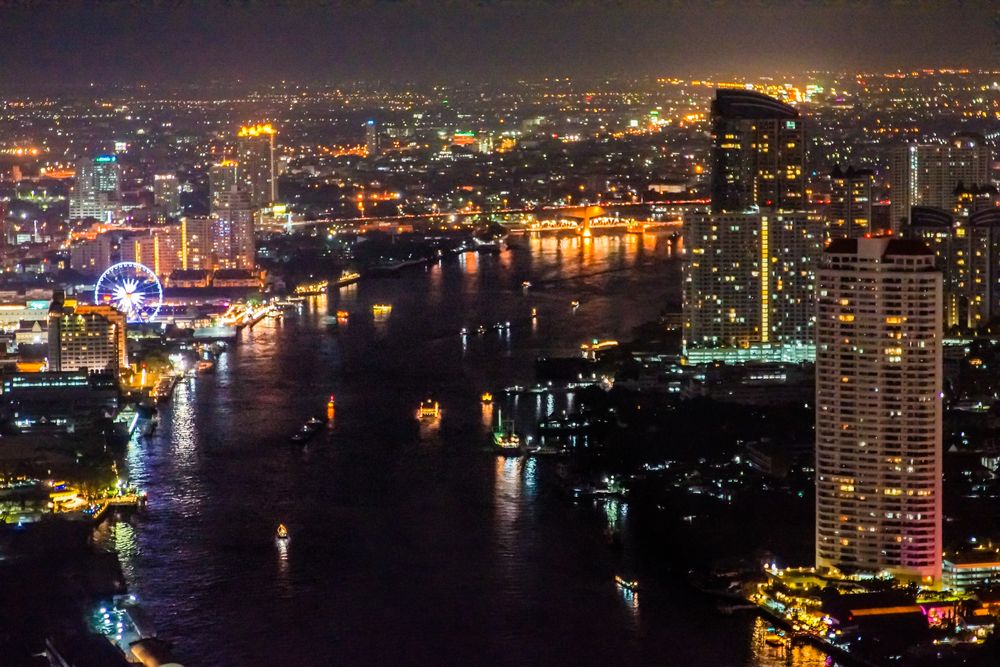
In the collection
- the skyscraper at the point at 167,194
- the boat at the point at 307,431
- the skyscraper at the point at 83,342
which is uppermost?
the skyscraper at the point at 167,194

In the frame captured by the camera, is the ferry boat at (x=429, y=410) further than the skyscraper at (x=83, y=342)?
No

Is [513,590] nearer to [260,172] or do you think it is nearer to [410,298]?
[410,298]

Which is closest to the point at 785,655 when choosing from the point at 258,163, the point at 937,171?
the point at 937,171

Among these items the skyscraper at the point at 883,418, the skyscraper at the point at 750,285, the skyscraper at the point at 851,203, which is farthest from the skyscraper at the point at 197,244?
the skyscraper at the point at 883,418

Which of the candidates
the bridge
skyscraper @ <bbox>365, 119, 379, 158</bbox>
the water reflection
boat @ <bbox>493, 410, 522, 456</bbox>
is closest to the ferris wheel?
boat @ <bbox>493, 410, 522, 456</bbox>

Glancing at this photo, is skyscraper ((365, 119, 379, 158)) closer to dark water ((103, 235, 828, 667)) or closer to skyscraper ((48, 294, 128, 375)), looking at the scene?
dark water ((103, 235, 828, 667))

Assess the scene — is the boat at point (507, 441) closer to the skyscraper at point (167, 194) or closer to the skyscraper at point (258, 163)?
the skyscraper at point (167, 194)

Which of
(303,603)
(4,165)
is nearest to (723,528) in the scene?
(303,603)

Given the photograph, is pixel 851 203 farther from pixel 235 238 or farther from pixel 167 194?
pixel 167 194
